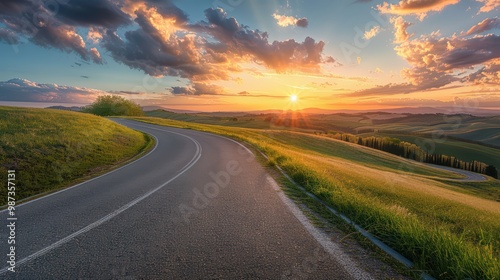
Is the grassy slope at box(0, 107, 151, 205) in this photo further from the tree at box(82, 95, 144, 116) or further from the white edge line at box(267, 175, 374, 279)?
the tree at box(82, 95, 144, 116)

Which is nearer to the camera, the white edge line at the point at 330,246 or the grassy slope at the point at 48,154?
the white edge line at the point at 330,246

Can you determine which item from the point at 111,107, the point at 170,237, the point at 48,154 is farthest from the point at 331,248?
the point at 111,107

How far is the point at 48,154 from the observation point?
583 inches

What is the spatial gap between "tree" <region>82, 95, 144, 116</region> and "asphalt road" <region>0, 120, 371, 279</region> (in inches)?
3879

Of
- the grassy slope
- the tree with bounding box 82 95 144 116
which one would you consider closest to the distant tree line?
the tree with bounding box 82 95 144 116

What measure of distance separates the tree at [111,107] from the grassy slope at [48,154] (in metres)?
80.0

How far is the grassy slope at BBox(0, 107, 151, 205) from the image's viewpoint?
11.6m

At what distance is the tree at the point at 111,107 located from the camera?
96.3 meters

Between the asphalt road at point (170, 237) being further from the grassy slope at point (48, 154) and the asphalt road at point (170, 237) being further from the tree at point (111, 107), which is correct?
the tree at point (111, 107)

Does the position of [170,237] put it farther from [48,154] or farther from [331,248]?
[48,154]

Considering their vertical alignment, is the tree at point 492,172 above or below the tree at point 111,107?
below

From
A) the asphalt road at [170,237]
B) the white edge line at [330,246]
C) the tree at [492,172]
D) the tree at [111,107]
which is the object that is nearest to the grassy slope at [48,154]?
the asphalt road at [170,237]

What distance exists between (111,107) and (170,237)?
344 feet

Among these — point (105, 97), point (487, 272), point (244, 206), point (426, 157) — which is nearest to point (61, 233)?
point (244, 206)
